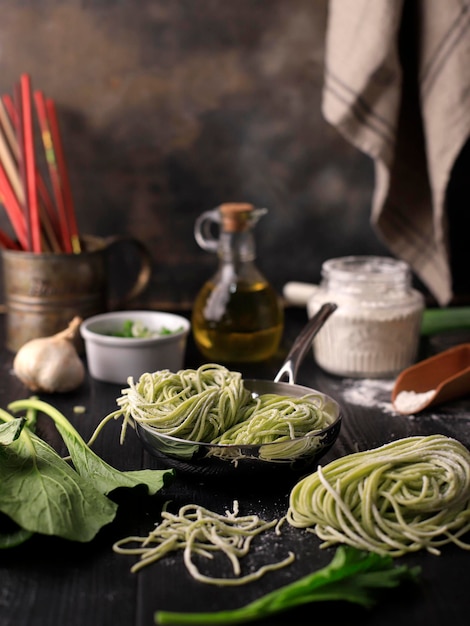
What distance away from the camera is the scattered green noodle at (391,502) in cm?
85

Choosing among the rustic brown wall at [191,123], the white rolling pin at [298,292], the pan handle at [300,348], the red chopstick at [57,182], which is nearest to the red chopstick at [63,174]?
the red chopstick at [57,182]

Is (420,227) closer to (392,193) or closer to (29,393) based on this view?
(392,193)

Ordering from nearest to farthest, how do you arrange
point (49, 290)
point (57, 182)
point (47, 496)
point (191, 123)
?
point (47, 496)
point (49, 290)
point (57, 182)
point (191, 123)

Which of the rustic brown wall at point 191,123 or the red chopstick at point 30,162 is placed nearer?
the red chopstick at point 30,162

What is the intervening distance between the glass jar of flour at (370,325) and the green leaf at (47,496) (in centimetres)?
61

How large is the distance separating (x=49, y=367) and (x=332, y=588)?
724 mm

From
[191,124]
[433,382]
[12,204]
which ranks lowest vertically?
[433,382]

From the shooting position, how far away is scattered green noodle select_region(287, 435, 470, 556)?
85 cm

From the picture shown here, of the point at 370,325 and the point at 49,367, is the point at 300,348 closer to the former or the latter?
the point at 370,325

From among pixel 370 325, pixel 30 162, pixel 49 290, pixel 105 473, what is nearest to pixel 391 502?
pixel 105 473

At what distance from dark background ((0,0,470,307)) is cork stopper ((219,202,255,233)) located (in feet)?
1.29

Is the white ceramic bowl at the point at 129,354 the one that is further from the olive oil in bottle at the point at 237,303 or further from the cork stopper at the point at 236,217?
the cork stopper at the point at 236,217

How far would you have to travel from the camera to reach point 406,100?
66.3 inches

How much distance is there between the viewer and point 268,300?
4.89 ft
